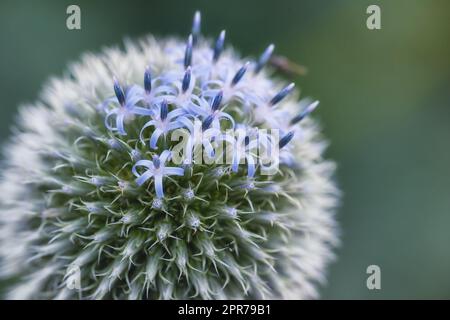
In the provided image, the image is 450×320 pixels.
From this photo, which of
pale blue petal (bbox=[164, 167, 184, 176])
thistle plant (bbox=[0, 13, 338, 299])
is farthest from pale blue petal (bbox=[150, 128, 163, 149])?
pale blue petal (bbox=[164, 167, 184, 176])

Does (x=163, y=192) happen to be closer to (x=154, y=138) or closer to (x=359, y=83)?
(x=154, y=138)

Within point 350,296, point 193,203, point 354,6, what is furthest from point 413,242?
point 193,203

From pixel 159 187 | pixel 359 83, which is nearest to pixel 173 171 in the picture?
pixel 159 187

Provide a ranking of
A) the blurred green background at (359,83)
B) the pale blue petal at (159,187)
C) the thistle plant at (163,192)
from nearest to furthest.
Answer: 1. the pale blue petal at (159,187)
2. the thistle plant at (163,192)
3. the blurred green background at (359,83)

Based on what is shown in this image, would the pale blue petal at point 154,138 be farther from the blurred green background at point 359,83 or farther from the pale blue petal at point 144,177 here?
the blurred green background at point 359,83

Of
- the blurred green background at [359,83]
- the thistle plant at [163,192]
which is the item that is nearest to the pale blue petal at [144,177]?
the thistle plant at [163,192]
